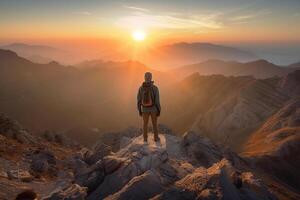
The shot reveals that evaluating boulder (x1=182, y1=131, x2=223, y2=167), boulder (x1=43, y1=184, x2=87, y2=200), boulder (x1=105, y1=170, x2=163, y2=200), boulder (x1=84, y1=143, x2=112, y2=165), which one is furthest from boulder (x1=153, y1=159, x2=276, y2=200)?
Answer: boulder (x1=182, y1=131, x2=223, y2=167)

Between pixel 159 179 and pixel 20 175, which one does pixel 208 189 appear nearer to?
pixel 159 179

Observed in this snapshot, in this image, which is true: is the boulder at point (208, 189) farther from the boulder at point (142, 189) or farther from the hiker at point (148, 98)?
the hiker at point (148, 98)

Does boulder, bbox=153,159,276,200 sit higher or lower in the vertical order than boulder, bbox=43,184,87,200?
higher

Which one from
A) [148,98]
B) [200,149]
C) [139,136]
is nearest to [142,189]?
[148,98]

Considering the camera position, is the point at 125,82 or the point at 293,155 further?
the point at 125,82

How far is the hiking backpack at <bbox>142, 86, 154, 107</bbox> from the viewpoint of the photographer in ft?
45.5

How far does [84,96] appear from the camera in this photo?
141625 mm

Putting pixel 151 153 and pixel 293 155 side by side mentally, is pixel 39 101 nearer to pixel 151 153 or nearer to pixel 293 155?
pixel 293 155

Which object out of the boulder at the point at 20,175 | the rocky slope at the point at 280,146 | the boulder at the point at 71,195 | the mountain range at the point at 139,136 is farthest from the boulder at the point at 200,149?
the rocky slope at the point at 280,146

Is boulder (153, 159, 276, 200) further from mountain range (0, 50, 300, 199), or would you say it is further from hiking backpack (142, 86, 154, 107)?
hiking backpack (142, 86, 154, 107)

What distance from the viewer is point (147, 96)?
14.0 meters

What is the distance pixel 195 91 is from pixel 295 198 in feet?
269

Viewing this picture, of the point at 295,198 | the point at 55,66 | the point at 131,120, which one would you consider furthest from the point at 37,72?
the point at 295,198

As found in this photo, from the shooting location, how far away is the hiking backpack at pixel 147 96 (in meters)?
13.9
